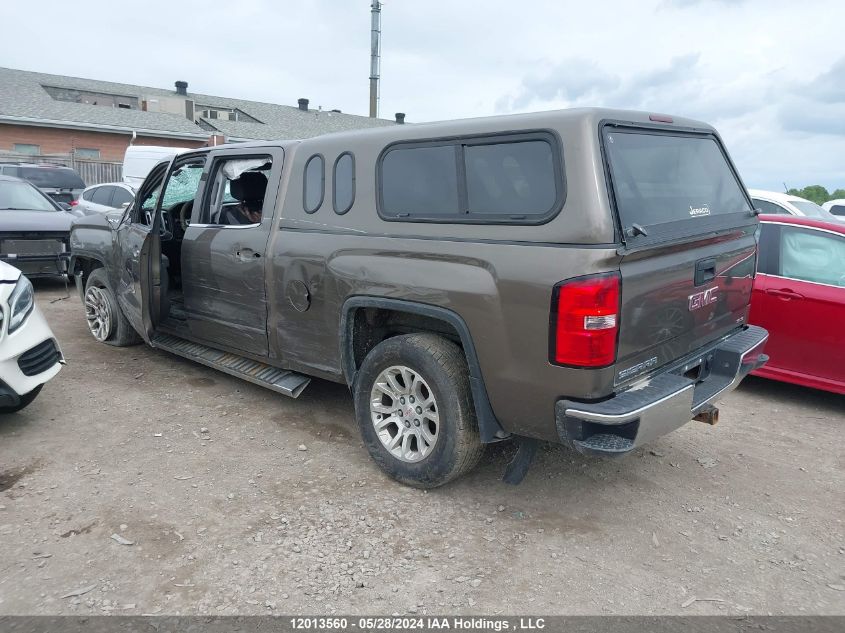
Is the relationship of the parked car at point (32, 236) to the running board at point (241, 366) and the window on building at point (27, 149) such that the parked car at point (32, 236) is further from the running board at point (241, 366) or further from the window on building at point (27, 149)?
the window on building at point (27, 149)

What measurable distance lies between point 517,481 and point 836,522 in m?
1.72

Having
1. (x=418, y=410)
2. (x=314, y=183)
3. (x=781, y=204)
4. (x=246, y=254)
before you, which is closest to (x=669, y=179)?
(x=418, y=410)

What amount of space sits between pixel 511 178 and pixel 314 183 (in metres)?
1.51

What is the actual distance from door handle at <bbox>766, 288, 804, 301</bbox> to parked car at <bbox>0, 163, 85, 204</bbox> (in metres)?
15.8

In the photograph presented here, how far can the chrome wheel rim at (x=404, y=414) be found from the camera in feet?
11.9

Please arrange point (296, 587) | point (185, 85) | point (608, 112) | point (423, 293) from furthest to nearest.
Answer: point (185, 85), point (423, 293), point (608, 112), point (296, 587)

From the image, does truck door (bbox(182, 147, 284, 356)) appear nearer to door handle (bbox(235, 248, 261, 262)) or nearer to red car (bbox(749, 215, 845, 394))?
door handle (bbox(235, 248, 261, 262))

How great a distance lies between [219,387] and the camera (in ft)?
17.9

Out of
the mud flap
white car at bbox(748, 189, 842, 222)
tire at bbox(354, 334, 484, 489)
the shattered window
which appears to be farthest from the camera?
white car at bbox(748, 189, 842, 222)

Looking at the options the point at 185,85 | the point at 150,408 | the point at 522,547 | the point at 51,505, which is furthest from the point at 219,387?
the point at 185,85

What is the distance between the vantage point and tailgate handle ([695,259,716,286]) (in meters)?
3.47

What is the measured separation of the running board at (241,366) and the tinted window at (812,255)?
394 cm

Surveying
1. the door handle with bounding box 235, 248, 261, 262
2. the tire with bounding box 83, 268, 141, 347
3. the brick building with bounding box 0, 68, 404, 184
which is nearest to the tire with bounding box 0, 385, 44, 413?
the door handle with bounding box 235, 248, 261, 262

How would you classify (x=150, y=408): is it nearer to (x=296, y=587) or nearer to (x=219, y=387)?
(x=219, y=387)
